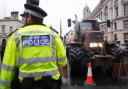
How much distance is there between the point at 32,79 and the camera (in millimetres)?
5043

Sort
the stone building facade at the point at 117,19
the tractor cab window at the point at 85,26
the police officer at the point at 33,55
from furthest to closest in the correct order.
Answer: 1. the stone building facade at the point at 117,19
2. the tractor cab window at the point at 85,26
3. the police officer at the point at 33,55

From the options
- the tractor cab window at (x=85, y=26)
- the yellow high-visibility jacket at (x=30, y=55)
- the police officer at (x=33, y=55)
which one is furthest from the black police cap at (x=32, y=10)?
the tractor cab window at (x=85, y=26)

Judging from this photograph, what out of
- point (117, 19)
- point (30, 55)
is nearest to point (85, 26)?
point (30, 55)

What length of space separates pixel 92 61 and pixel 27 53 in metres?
12.8

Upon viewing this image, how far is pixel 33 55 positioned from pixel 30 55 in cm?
4

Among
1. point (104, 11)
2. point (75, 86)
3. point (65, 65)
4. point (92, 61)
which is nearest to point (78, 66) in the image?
point (92, 61)

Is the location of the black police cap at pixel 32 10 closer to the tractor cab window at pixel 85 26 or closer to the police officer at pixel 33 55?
the police officer at pixel 33 55

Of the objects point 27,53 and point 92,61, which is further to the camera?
point 92,61

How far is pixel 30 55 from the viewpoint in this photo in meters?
5.10

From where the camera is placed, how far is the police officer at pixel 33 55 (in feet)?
16.6

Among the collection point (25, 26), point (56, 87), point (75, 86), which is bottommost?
point (75, 86)

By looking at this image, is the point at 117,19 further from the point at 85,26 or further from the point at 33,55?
the point at 33,55

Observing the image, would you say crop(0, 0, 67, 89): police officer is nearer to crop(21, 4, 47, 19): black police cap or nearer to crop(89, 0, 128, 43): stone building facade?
crop(21, 4, 47, 19): black police cap

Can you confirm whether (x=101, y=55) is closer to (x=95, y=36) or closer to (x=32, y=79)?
(x=95, y=36)
